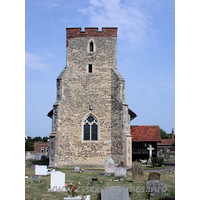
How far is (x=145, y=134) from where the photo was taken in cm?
2534

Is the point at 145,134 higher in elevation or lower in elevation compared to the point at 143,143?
higher

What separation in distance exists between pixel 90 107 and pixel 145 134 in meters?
8.74

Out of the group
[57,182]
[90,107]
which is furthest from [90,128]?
[57,182]

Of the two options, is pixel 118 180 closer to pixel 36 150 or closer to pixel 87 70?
pixel 87 70

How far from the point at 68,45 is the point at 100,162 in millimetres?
10428

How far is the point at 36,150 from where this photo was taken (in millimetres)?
42312

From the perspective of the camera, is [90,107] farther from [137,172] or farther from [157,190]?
[157,190]

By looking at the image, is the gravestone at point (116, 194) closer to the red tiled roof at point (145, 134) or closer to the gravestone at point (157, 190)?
the gravestone at point (157, 190)

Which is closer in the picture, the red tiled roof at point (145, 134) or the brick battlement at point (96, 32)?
the brick battlement at point (96, 32)

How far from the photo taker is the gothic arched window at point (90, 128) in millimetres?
19250

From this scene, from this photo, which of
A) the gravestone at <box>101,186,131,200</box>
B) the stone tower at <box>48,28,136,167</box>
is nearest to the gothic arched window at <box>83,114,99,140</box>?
the stone tower at <box>48,28,136,167</box>

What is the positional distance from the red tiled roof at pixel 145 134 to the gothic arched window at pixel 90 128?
6807 millimetres

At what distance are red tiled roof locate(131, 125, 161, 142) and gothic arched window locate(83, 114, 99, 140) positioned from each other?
681 cm

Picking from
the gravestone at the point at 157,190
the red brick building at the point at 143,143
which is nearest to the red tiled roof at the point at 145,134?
the red brick building at the point at 143,143
